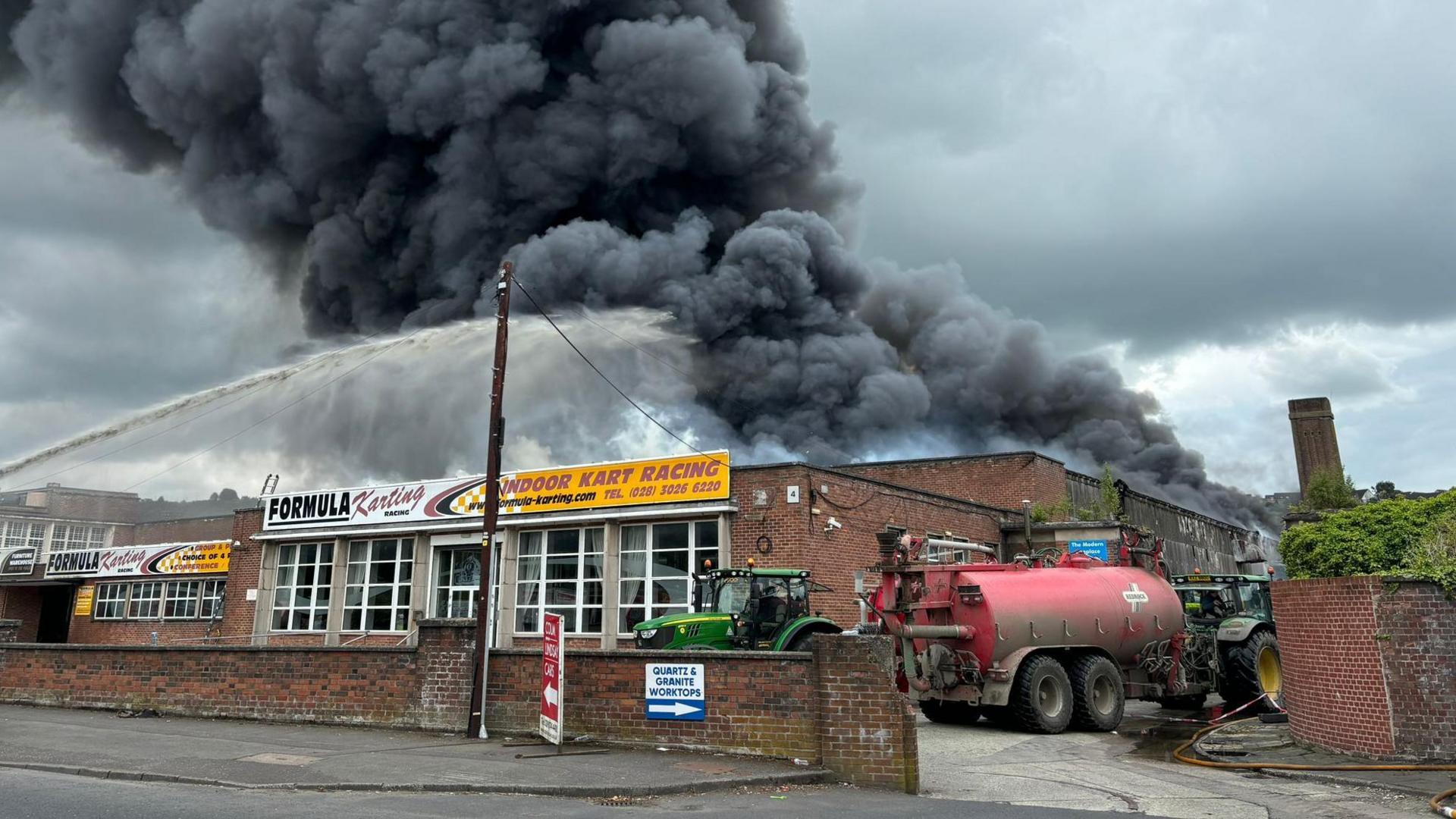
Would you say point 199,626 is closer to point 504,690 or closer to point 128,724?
point 128,724

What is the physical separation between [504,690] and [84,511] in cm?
7155

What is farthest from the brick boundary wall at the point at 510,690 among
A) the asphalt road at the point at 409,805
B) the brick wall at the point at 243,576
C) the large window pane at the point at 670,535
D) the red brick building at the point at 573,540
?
the brick wall at the point at 243,576

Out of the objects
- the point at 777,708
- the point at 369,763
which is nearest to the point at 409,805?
the point at 369,763

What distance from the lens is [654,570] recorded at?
1986 cm

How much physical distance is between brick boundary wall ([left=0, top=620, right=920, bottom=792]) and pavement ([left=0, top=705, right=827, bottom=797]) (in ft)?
0.79

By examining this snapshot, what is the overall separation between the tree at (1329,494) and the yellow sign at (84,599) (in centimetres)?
4198

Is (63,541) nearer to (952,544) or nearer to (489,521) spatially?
(489,521)

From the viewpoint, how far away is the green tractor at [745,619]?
46.0ft

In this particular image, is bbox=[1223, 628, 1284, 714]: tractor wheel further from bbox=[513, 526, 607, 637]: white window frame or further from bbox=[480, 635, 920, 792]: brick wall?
bbox=[513, 526, 607, 637]: white window frame

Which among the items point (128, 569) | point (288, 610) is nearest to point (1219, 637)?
point (288, 610)

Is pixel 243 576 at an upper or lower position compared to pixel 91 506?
lower

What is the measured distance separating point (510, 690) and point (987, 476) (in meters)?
21.3

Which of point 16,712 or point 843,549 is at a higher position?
point 843,549

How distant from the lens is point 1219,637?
1541 cm
